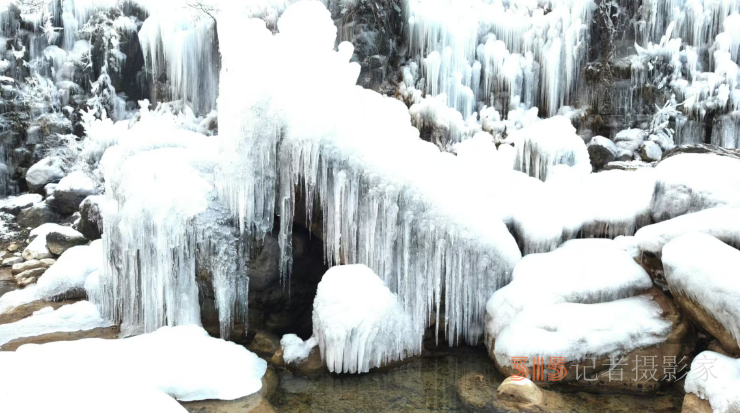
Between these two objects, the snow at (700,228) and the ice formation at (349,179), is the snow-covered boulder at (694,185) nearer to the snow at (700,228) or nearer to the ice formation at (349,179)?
the snow at (700,228)

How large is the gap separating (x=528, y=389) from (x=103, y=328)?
4.81m

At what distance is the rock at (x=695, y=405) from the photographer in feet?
10.5

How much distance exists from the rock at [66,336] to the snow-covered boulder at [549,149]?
253 inches

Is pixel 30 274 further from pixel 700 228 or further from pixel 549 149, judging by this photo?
pixel 700 228

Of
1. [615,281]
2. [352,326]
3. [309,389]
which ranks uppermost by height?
[615,281]

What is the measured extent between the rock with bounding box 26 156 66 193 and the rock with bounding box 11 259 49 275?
5075 millimetres

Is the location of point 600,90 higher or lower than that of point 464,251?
higher

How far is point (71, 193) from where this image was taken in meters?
11.2

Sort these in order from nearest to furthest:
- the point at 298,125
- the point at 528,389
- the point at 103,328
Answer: the point at 528,389 < the point at 298,125 < the point at 103,328

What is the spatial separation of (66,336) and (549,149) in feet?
23.4

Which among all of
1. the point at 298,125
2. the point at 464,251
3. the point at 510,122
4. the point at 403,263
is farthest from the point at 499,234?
the point at 510,122

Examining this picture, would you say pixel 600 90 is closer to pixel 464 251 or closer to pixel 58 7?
pixel 464 251

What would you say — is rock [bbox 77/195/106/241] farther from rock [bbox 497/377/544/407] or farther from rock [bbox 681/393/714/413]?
rock [bbox 681/393/714/413]

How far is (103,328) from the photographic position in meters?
5.66
